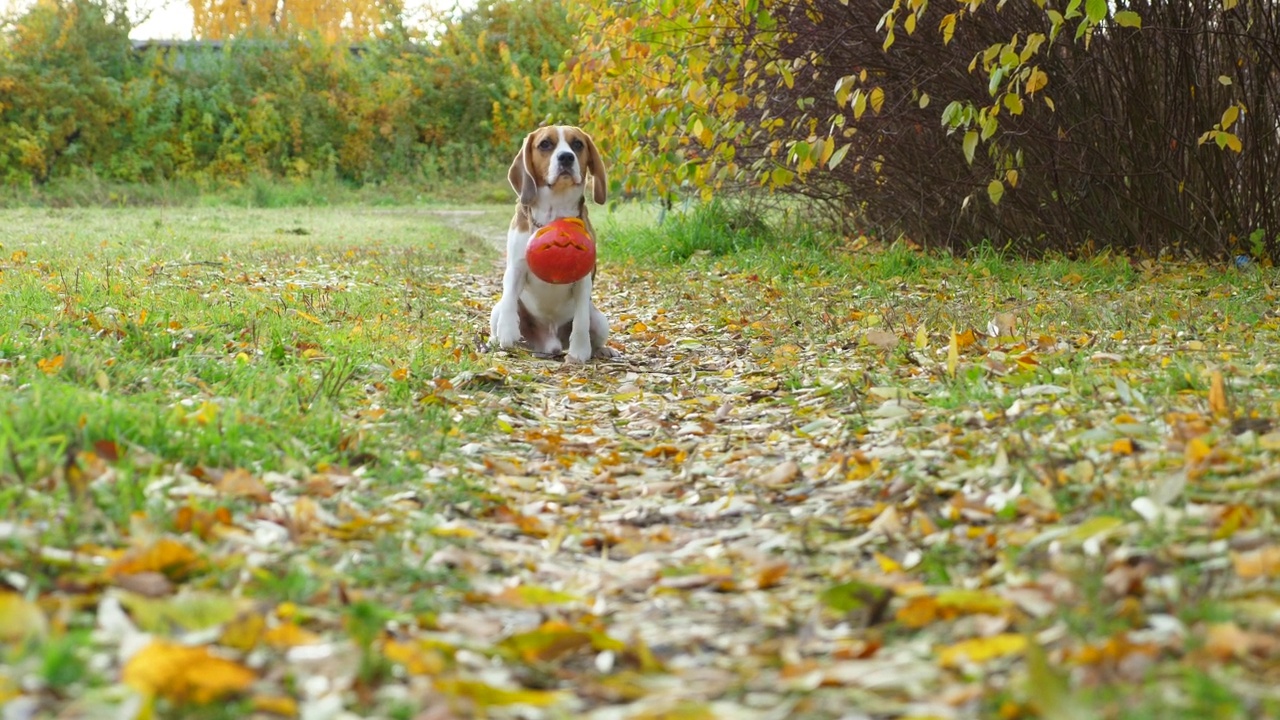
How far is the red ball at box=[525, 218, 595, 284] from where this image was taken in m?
6.23

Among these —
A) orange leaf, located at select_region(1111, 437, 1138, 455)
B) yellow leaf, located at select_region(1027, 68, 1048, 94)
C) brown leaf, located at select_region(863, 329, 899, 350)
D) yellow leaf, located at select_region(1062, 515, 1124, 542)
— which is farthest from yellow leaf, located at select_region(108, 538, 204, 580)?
yellow leaf, located at select_region(1027, 68, 1048, 94)

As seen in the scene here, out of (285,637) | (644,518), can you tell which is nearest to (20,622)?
(285,637)

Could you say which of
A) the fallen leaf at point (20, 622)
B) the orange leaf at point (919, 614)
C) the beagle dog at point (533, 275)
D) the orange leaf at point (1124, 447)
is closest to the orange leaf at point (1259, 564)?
the orange leaf at point (919, 614)

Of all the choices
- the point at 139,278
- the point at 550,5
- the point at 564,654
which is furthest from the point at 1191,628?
the point at 550,5

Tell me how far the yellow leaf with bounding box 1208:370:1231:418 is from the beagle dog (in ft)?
11.0

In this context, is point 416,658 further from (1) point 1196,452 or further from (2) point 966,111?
(2) point 966,111

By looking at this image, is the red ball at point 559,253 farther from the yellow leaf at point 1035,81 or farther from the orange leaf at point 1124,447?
the orange leaf at point 1124,447

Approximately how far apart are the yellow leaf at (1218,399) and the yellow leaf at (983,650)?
1696 millimetres

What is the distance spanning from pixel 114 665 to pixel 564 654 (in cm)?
78

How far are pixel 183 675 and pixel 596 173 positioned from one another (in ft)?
17.0

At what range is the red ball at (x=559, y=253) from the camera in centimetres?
623

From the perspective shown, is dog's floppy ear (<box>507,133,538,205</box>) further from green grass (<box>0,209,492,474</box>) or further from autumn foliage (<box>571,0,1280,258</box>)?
autumn foliage (<box>571,0,1280,258</box>)

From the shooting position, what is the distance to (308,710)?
6.11 feet

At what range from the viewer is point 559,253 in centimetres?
622
